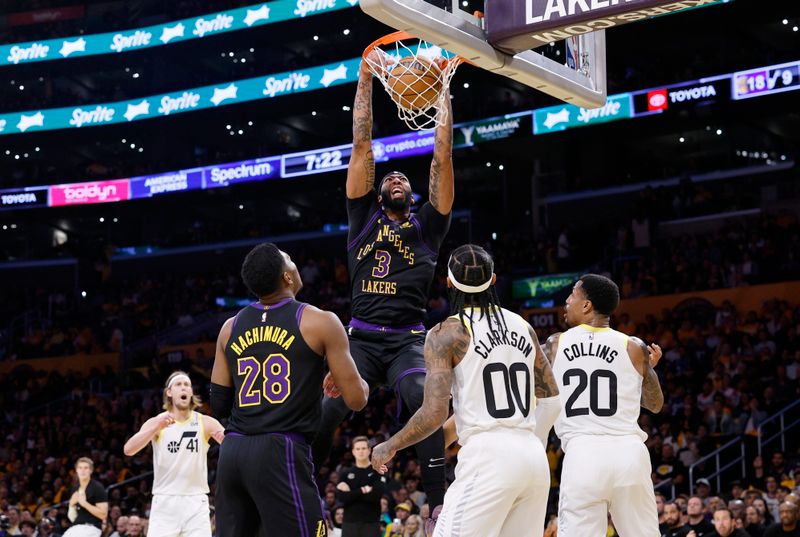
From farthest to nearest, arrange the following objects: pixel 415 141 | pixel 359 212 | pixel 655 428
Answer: pixel 415 141
pixel 655 428
pixel 359 212

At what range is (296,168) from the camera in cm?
3256

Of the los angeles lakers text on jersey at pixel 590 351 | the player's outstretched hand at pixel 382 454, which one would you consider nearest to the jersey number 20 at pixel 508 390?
the player's outstretched hand at pixel 382 454

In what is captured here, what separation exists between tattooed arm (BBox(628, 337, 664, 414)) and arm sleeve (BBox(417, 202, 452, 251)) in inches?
62.2

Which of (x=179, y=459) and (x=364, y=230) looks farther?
(x=179, y=459)

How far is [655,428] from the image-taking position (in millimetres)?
17781

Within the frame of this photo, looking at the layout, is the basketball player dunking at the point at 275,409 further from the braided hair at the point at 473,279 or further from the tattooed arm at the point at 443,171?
the tattooed arm at the point at 443,171

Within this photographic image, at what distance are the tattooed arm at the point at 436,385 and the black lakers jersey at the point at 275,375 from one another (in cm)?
50

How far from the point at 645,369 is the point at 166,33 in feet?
103

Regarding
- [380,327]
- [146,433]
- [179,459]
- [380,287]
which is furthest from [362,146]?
[179,459]

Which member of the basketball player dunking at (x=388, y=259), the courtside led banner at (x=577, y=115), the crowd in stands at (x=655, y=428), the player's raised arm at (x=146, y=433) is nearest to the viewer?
the basketball player dunking at (x=388, y=259)

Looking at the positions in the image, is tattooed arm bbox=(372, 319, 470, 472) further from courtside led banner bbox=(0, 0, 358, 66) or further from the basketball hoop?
courtside led banner bbox=(0, 0, 358, 66)

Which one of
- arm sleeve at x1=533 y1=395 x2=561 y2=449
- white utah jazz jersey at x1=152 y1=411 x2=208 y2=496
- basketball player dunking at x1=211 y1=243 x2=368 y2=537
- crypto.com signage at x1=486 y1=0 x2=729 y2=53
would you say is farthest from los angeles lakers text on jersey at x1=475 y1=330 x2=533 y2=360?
white utah jazz jersey at x1=152 y1=411 x2=208 y2=496

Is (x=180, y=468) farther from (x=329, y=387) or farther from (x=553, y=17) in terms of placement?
(x=553, y=17)

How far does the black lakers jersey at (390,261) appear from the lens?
7395mm
